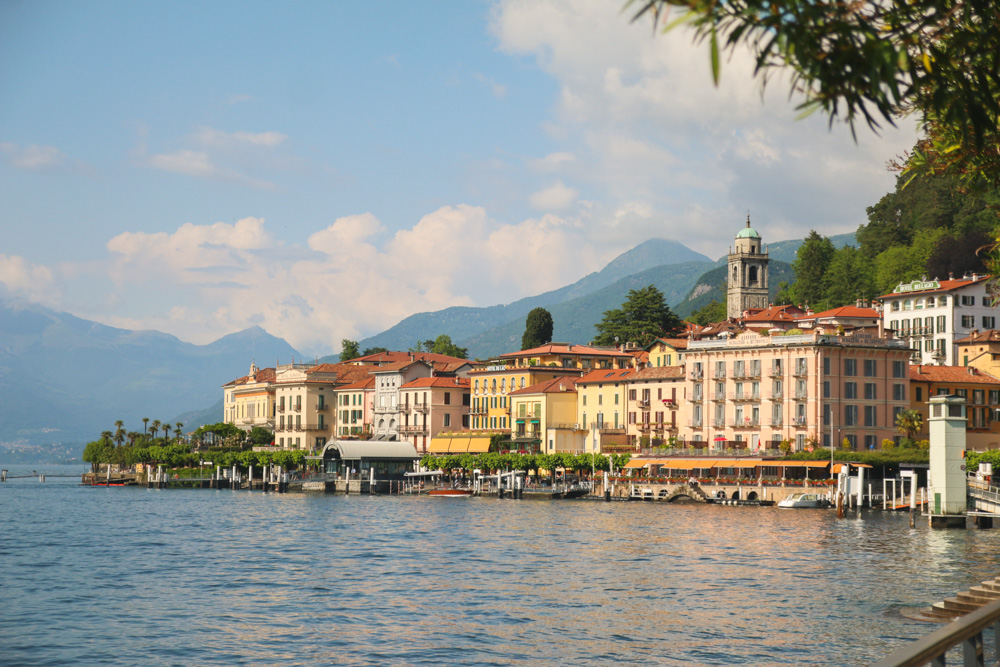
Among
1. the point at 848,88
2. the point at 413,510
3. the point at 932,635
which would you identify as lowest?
the point at 413,510

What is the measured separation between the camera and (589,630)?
2994cm

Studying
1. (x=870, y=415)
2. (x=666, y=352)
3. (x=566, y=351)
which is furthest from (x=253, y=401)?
(x=870, y=415)

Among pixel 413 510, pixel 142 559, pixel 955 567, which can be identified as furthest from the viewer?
pixel 413 510

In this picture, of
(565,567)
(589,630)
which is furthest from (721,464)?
(589,630)

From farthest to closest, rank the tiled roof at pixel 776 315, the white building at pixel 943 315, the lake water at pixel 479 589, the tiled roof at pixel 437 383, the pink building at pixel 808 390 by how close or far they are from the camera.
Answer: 1. the tiled roof at pixel 437 383
2. the tiled roof at pixel 776 315
3. the white building at pixel 943 315
4. the pink building at pixel 808 390
5. the lake water at pixel 479 589

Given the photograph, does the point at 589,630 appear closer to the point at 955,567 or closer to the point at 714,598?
the point at 714,598

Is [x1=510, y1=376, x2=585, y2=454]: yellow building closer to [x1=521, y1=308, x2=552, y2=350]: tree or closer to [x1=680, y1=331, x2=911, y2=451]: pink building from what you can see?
[x1=680, y1=331, x2=911, y2=451]: pink building

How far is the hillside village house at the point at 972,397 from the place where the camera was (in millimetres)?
90062

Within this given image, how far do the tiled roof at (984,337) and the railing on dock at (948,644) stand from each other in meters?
97.7

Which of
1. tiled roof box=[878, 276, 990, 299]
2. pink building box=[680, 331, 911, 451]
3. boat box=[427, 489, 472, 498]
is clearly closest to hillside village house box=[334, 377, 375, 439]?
boat box=[427, 489, 472, 498]

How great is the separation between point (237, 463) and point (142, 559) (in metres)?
88.2

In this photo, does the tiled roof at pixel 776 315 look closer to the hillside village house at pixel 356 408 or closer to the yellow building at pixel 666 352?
the yellow building at pixel 666 352

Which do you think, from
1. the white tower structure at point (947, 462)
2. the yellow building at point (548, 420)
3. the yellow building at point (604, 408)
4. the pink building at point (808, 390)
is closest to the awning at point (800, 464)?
the pink building at point (808, 390)

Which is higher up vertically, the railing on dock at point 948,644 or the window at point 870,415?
the window at point 870,415
